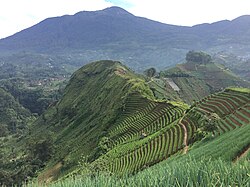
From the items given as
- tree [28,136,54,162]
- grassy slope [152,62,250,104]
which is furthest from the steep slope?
grassy slope [152,62,250,104]

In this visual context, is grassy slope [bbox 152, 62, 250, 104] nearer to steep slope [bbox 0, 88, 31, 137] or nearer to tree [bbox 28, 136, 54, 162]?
tree [bbox 28, 136, 54, 162]

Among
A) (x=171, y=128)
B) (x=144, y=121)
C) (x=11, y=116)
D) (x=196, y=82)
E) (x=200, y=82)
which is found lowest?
(x=11, y=116)

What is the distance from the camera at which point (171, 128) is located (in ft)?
180

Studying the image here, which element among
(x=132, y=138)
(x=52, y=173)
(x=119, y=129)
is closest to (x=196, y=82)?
(x=119, y=129)

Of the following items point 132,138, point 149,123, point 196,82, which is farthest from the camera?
point 196,82

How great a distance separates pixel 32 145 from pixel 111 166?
49.0 metres

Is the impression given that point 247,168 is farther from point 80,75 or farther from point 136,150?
point 80,75

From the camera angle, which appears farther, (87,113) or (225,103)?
(87,113)

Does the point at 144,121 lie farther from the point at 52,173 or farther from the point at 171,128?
the point at 52,173

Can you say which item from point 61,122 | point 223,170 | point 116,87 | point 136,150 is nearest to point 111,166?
point 136,150

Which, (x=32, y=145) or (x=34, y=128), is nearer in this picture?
(x=32, y=145)

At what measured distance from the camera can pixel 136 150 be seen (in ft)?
176

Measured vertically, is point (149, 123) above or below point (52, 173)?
above

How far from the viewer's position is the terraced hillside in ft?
142
